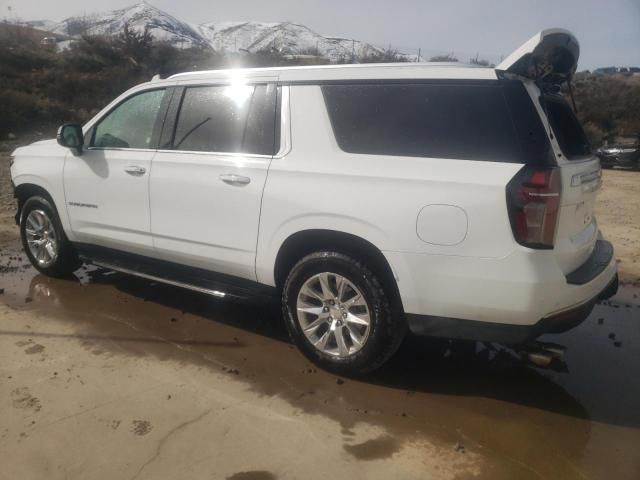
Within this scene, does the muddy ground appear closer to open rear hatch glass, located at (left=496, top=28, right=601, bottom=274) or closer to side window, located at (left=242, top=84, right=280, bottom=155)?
open rear hatch glass, located at (left=496, top=28, right=601, bottom=274)

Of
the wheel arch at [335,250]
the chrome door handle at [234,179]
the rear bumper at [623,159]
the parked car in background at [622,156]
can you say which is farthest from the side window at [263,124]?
the rear bumper at [623,159]

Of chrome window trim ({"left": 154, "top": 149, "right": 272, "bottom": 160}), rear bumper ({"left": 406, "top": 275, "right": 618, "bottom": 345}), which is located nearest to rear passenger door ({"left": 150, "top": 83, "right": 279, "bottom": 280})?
chrome window trim ({"left": 154, "top": 149, "right": 272, "bottom": 160})

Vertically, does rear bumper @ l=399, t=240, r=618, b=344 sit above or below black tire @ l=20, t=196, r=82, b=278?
above

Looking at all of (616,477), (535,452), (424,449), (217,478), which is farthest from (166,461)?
(616,477)

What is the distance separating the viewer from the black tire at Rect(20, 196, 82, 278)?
5.12 m

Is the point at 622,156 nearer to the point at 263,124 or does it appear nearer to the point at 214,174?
the point at 263,124

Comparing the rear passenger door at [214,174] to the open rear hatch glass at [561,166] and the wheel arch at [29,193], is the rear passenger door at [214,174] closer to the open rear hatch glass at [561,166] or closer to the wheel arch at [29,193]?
the wheel arch at [29,193]

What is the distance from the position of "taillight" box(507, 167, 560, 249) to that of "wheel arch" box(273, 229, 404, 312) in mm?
760

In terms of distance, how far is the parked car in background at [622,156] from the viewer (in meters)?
17.1

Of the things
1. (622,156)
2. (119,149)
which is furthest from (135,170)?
(622,156)

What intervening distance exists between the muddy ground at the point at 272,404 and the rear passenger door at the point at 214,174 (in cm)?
70

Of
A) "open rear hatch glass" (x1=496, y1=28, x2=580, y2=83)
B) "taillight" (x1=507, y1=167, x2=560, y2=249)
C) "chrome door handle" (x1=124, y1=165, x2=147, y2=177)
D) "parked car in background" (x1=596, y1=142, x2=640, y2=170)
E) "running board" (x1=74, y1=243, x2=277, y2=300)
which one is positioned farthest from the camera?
"parked car in background" (x1=596, y1=142, x2=640, y2=170)

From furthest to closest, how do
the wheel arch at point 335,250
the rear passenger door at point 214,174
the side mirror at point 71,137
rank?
the side mirror at point 71,137
the rear passenger door at point 214,174
the wheel arch at point 335,250

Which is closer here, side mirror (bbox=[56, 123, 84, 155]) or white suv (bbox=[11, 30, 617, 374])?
white suv (bbox=[11, 30, 617, 374])
